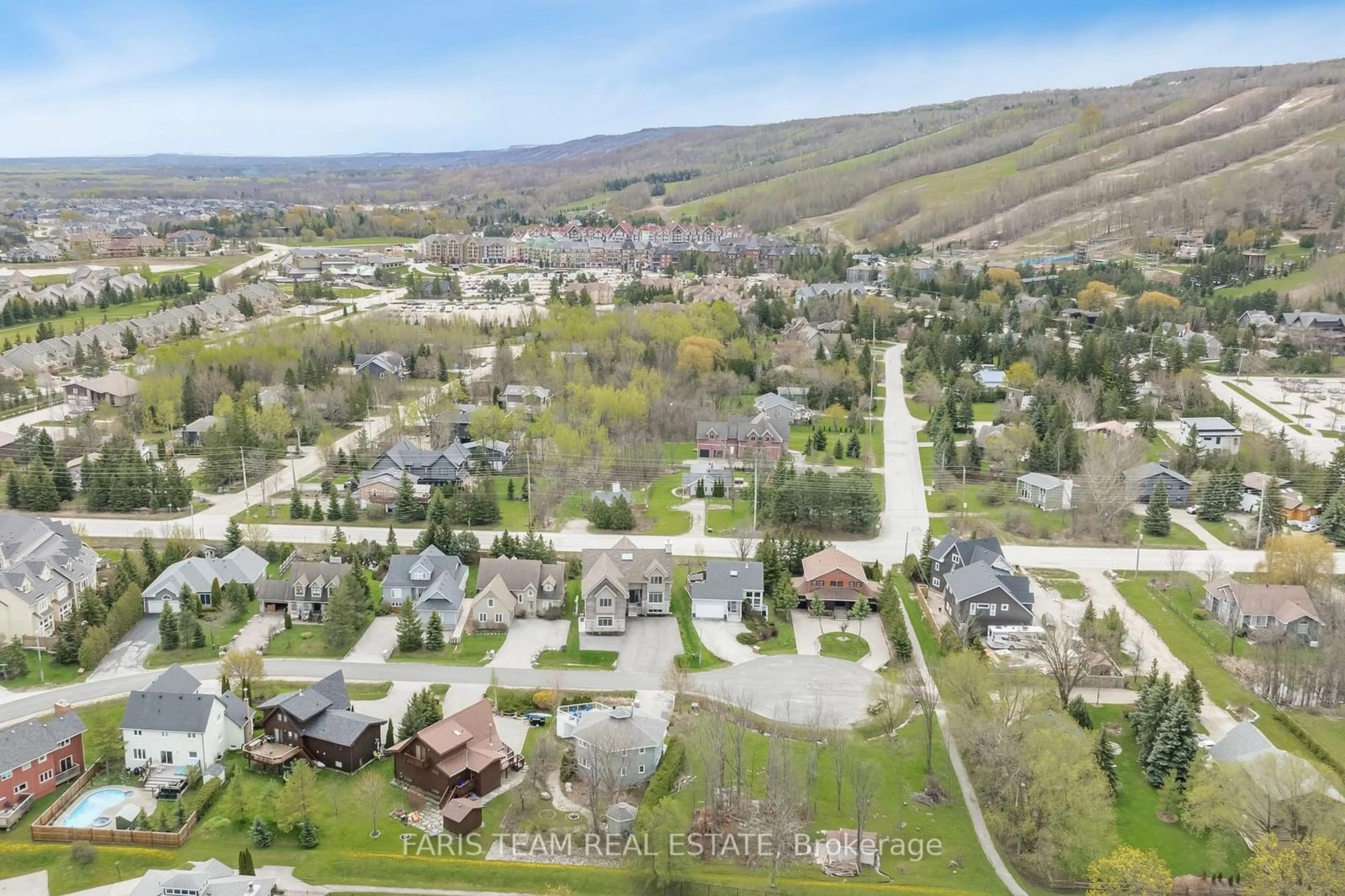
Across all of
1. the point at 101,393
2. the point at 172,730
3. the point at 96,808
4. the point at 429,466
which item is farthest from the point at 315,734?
the point at 101,393

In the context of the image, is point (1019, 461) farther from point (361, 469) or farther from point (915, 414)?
point (361, 469)

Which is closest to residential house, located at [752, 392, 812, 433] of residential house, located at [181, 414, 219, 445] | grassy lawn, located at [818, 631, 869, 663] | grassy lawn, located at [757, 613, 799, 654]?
grassy lawn, located at [757, 613, 799, 654]

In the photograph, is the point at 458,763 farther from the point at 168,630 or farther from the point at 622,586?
the point at 168,630

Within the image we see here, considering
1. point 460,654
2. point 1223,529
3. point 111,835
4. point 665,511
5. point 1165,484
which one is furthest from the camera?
point 1165,484

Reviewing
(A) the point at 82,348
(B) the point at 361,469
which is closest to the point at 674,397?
(B) the point at 361,469

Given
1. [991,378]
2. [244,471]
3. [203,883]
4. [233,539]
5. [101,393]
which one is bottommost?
[203,883]

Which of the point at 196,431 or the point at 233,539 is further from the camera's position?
the point at 196,431
